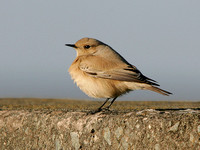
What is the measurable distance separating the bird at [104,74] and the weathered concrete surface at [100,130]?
21.9 inches

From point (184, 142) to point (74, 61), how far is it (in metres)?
3.55

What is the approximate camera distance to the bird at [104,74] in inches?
256

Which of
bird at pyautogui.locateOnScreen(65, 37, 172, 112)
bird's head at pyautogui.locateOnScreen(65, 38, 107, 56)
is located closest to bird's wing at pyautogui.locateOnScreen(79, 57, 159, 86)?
bird at pyautogui.locateOnScreen(65, 37, 172, 112)

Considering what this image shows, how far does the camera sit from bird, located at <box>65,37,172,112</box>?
6.51m

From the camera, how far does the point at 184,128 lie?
5.27 metres

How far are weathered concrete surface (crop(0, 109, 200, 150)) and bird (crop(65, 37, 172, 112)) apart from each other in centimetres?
56

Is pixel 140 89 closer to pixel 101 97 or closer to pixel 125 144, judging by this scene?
pixel 101 97

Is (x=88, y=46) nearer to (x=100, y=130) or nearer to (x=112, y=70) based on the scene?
(x=112, y=70)

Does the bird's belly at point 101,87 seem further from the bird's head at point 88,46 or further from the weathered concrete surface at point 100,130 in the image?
the bird's head at point 88,46

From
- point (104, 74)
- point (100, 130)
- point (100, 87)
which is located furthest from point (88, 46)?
point (100, 130)

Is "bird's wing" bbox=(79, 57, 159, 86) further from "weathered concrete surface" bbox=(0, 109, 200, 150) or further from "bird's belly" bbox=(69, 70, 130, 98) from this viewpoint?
"weathered concrete surface" bbox=(0, 109, 200, 150)

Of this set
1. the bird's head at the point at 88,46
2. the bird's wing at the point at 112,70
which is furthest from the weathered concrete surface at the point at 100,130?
the bird's head at the point at 88,46

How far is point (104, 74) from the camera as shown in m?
6.86

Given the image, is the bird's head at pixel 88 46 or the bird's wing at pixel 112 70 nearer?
the bird's wing at pixel 112 70
